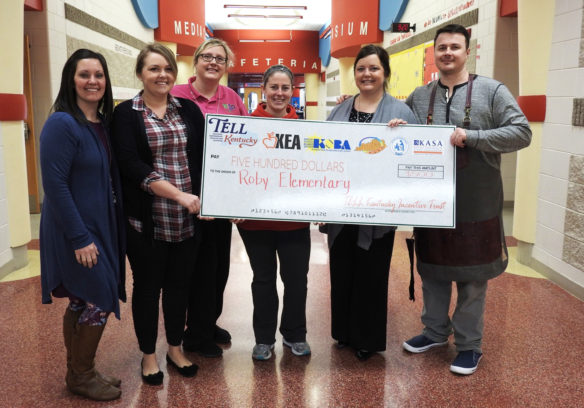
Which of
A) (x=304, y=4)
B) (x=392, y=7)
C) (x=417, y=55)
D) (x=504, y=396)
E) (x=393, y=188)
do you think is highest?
(x=304, y=4)

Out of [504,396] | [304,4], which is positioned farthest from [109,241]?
[304,4]

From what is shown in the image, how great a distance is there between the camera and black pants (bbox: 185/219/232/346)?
237 centimetres

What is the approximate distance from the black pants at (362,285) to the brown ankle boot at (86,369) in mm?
1122

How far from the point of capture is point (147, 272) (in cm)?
212

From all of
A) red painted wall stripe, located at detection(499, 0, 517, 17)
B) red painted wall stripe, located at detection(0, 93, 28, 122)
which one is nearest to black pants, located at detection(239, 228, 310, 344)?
red painted wall stripe, located at detection(0, 93, 28, 122)

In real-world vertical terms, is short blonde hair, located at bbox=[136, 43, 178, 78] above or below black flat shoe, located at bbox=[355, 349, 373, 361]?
above

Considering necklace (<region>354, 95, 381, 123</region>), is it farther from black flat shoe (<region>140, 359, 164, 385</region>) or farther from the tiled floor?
black flat shoe (<region>140, 359, 164, 385</region>)

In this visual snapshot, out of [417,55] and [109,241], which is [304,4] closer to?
[417,55]

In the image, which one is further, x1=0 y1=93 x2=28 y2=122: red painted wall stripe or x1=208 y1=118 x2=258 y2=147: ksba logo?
x1=0 y1=93 x2=28 y2=122: red painted wall stripe

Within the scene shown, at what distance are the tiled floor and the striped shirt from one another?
0.72 meters

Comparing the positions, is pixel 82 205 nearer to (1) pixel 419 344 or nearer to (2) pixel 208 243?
(2) pixel 208 243

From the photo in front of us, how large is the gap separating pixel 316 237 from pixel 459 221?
293 centimetres

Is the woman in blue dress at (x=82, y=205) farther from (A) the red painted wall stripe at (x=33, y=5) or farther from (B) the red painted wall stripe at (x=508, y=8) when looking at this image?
(B) the red painted wall stripe at (x=508, y=8)

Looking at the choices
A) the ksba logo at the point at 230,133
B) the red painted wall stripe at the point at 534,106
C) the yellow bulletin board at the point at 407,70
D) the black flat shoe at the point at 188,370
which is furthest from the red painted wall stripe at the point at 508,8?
the black flat shoe at the point at 188,370
